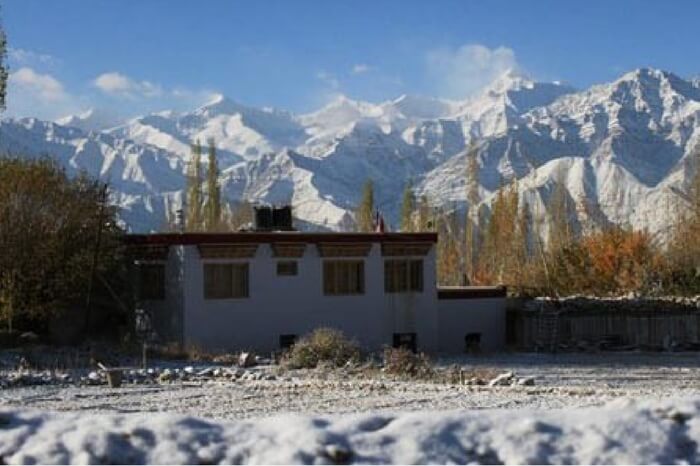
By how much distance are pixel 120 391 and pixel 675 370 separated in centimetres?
1256

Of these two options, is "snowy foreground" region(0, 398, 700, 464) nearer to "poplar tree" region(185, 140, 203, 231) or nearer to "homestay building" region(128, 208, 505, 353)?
"homestay building" region(128, 208, 505, 353)

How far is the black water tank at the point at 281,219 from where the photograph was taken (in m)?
31.3

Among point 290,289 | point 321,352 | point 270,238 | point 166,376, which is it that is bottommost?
point 166,376

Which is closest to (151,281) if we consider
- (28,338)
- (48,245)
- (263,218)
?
(48,245)

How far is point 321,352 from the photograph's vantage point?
22234mm

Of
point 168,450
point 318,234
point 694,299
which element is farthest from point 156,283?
point 168,450

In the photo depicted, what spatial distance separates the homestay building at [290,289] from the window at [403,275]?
0.03 meters

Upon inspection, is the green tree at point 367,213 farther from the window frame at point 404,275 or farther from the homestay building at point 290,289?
the window frame at point 404,275

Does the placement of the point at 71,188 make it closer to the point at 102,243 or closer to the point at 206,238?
the point at 102,243

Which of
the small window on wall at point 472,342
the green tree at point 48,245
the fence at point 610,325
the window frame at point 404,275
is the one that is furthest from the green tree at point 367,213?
the green tree at point 48,245

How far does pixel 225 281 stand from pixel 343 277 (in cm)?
335

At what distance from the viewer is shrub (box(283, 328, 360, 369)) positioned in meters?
21.9

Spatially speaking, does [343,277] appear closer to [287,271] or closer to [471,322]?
[287,271]

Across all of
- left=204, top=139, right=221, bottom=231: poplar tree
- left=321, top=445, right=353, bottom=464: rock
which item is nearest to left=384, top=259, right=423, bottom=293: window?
left=321, top=445, right=353, bottom=464: rock
